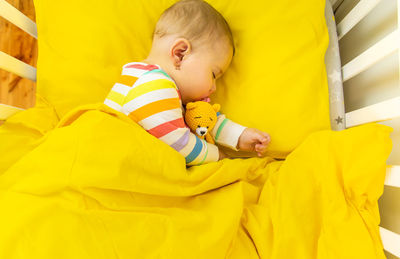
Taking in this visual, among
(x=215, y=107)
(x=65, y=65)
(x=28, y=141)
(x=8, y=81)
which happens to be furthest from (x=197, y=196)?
(x=8, y=81)

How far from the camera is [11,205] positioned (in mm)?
473

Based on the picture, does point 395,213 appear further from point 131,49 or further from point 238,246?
point 131,49

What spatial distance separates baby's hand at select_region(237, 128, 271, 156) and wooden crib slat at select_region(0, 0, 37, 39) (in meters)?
0.66

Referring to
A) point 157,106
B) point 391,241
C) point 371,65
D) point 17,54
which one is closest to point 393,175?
point 391,241

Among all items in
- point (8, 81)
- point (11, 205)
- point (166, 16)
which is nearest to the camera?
point (11, 205)

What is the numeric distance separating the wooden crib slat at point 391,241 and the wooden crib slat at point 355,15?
1.65ft

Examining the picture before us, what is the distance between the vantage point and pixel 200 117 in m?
0.73

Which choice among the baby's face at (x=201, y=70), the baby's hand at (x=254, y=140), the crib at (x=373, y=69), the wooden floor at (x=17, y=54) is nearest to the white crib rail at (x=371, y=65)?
the crib at (x=373, y=69)

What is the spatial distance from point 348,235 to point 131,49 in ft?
2.34

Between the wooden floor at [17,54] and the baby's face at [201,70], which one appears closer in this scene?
the baby's face at [201,70]

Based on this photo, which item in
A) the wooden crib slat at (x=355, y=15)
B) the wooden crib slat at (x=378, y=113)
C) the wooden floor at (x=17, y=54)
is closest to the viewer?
the wooden crib slat at (x=378, y=113)

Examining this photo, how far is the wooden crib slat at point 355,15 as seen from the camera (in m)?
0.69

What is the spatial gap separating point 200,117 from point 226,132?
100 mm

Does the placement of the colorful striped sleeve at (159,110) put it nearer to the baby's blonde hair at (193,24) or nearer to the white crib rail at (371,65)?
the baby's blonde hair at (193,24)
